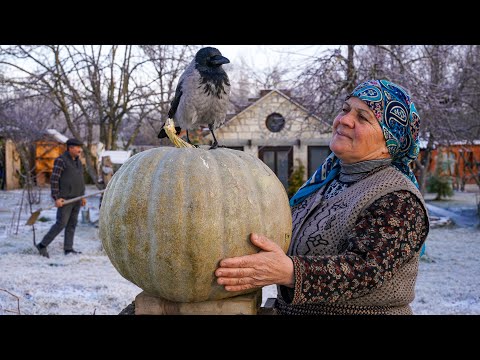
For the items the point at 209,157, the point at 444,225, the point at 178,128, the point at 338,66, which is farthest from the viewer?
the point at 444,225

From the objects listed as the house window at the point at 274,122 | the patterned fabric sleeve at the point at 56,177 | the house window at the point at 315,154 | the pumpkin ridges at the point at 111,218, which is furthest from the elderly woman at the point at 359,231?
the house window at the point at 315,154

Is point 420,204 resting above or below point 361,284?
above

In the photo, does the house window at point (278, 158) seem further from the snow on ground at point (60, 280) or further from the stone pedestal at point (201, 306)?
the stone pedestal at point (201, 306)

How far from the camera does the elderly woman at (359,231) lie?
1.83 m

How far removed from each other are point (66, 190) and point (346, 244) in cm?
798

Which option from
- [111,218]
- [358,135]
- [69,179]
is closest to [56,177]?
[69,179]

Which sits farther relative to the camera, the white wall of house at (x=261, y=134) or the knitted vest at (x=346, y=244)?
the white wall of house at (x=261, y=134)

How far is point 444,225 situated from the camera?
1208 centimetres

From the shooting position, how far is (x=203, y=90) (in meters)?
2.67

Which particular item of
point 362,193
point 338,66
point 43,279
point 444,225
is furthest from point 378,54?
point 362,193

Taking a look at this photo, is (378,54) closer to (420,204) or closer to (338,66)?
(338,66)

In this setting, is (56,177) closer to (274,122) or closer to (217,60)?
(217,60)

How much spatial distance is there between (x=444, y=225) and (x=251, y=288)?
11.3 meters

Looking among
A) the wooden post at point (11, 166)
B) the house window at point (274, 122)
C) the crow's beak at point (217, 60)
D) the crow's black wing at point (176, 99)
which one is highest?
the house window at point (274, 122)
